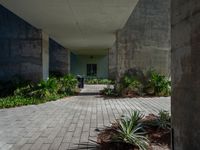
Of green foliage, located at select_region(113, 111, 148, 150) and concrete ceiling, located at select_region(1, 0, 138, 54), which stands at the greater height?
concrete ceiling, located at select_region(1, 0, 138, 54)

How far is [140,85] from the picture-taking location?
14.2m

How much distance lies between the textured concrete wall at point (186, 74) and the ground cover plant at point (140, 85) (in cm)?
1050

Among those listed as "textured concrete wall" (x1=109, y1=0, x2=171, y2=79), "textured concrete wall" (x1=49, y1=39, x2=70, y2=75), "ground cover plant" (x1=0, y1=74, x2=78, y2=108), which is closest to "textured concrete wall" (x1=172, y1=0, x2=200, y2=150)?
"ground cover plant" (x1=0, y1=74, x2=78, y2=108)

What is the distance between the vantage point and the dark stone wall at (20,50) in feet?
42.8

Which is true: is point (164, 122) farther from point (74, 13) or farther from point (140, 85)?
point (140, 85)

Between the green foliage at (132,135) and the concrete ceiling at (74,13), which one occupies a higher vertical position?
the concrete ceiling at (74,13)

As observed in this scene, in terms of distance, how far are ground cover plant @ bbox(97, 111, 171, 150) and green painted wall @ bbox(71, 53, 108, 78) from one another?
83.4ft

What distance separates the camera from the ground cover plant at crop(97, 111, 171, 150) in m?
→ 4.49

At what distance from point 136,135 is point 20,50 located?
31.5 ft

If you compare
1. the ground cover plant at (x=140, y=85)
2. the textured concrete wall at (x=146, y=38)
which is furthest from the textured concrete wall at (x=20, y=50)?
the textured concrete wall at (x=146, y=38)

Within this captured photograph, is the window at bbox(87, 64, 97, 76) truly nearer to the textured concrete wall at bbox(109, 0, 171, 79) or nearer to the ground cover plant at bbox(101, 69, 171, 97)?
the textured concrete wall at bbox(109, 0, 171, 79)

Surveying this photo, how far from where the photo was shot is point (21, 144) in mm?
4977

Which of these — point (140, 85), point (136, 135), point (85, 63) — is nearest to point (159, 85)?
point (140, 85)

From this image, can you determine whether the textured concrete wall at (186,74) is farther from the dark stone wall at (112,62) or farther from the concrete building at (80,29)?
the dark stone wall at (112,62)
